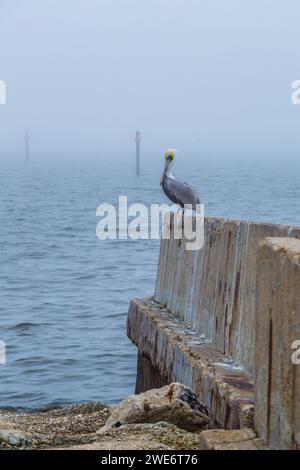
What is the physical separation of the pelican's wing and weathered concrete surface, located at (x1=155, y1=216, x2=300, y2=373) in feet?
7.69

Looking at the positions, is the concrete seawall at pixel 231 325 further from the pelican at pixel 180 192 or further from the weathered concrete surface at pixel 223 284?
the pelican at pixel 180 192

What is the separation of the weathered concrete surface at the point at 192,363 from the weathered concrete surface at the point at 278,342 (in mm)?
670

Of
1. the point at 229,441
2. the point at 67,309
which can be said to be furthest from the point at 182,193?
the point at 67,309

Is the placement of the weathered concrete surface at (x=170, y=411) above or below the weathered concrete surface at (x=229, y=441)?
below

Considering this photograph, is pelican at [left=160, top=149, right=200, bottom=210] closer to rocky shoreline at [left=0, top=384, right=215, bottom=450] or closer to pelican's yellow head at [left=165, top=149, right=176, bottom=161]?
pelican's yellow head at [left=165, top=149, right=176, bottom=161]

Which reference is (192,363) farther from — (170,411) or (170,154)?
(170,154)

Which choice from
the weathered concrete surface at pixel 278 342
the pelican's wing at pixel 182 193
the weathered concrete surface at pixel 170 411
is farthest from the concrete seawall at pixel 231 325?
the pelican's wing at pixel 182 193

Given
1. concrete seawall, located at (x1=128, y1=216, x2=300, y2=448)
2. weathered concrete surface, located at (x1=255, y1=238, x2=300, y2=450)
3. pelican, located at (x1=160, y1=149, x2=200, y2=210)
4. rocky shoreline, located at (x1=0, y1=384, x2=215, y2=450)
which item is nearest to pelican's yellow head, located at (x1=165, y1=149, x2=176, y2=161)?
pelican, located at (x1=160, y1=149, x2=200, y2=210)

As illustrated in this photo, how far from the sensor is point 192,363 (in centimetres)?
716

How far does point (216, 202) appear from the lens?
58938 millimetres

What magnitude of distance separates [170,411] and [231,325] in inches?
40.6

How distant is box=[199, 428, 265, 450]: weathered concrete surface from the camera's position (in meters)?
4.80

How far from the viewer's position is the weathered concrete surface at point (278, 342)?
4.47 m
